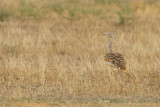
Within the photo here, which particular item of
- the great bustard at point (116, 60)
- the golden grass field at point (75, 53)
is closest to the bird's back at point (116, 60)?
the great bustard at point (116, 60)

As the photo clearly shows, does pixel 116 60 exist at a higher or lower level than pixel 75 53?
lower

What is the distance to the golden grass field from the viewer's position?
8398 millimetres

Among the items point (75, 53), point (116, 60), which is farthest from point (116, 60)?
point (75, 53)

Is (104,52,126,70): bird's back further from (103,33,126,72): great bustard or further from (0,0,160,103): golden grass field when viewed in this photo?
(0,0,160,103): golden grass field

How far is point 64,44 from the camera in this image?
13.5m

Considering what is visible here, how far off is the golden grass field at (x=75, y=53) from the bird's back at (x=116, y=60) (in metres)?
0.18

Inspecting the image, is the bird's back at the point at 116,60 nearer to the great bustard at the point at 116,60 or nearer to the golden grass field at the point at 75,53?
the great bustard at the point at 116,60

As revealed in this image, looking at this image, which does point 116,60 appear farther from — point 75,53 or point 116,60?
point 75,53

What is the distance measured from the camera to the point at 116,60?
953cm

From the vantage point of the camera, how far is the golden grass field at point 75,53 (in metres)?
8.40

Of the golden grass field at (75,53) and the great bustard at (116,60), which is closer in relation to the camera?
the golden grass field at (75,53)

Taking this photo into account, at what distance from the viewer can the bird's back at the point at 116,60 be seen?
30.7 feet

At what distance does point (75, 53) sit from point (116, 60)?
3.27 m

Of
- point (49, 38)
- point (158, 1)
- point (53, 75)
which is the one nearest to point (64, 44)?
point (49, 38)
